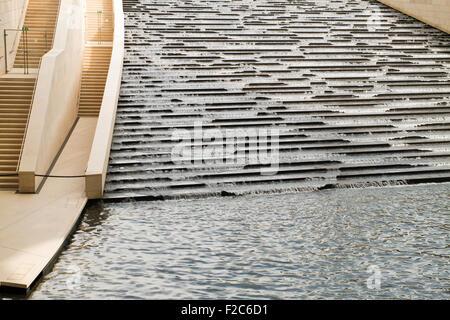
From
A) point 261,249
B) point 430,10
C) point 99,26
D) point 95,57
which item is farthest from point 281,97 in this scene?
point 430,10

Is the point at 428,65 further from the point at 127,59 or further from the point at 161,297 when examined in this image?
the point at 161,297

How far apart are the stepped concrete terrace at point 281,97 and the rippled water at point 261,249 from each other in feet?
3.15

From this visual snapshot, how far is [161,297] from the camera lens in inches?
236

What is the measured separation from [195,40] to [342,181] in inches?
286

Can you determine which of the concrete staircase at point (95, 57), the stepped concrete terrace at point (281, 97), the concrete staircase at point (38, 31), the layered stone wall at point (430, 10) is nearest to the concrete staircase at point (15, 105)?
the concrete staircase at point (38, 31)

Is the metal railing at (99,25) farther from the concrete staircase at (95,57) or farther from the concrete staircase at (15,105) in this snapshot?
the concrete staircase at (15,105)

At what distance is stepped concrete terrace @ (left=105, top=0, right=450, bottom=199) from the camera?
10820mm

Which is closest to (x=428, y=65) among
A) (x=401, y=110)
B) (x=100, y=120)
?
(x=401, y=110)

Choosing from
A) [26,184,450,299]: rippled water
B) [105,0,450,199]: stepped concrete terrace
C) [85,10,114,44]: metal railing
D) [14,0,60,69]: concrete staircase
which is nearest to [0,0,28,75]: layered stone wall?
[14,0,60,69]: concrete staircase

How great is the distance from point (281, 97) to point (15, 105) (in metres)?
5.81

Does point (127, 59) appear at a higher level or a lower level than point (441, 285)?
higher

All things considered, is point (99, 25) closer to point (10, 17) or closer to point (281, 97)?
point (10, 17)

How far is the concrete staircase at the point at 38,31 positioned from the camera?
13.3 m

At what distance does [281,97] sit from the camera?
43.7 feet
